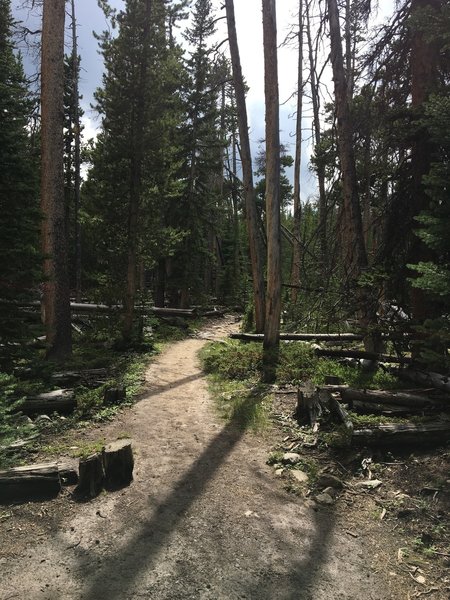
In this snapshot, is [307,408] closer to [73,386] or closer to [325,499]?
[325,499]

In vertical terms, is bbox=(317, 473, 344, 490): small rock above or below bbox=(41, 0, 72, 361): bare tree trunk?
below

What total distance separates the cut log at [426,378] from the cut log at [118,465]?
4775 millimetres

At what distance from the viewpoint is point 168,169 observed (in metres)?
14.3

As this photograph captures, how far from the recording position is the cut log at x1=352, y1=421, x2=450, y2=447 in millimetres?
5562

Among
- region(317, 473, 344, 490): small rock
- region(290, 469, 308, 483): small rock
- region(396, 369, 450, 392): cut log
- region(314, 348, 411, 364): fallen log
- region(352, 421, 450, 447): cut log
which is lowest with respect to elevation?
region(290, 469, 308, 483): small rock

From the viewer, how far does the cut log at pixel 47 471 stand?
451cm

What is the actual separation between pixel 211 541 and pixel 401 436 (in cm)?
294

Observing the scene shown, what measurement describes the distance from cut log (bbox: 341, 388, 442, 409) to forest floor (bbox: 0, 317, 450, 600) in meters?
1.50

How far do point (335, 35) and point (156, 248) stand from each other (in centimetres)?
767

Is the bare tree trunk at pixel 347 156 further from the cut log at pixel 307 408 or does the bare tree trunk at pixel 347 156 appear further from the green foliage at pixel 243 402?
the cut log at pixel 307 408

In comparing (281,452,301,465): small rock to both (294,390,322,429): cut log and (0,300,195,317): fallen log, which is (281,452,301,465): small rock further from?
(0,300,195,317): fallen log

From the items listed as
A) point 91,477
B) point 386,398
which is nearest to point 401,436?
point 386,398

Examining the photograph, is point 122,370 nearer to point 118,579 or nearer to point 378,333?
point 378,333

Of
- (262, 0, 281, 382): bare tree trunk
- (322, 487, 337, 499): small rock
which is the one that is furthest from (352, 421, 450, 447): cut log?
(262, 0, 281, 382): bare tree trunk
